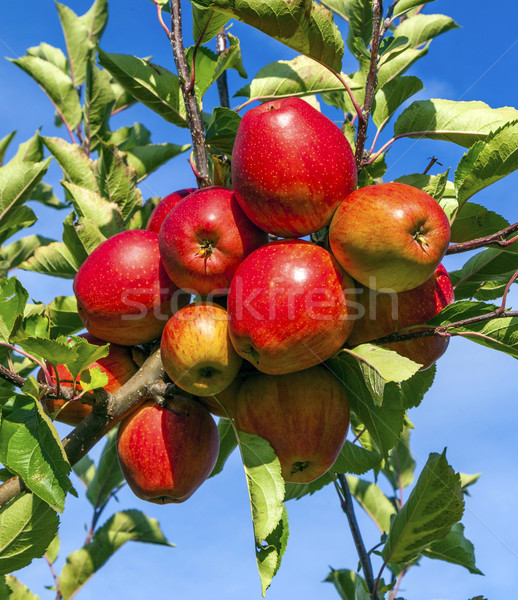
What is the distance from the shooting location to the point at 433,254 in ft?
5.17

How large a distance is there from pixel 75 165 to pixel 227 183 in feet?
2.57

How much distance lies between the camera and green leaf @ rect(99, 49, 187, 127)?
2.20m

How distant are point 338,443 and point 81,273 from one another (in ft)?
3.12

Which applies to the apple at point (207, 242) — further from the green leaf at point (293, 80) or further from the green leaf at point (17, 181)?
the green leaf at point (17, 181)

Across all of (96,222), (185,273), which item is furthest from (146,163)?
(185,273)

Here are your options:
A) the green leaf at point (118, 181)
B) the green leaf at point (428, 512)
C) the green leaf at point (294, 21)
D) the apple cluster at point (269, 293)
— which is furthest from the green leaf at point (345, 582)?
the green leaf at point (294, 21)

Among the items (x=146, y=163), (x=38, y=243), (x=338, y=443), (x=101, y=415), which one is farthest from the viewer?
(x=38, y=243)

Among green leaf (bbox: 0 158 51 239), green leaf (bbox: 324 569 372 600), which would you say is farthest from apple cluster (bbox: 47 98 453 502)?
green leaf (bbox: 324 569 372 600)

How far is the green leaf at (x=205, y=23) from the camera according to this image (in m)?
2.04

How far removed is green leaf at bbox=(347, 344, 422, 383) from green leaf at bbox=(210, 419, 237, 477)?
93 cm

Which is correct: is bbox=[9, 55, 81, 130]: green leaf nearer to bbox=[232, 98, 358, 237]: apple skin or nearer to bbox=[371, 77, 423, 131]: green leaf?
bbox=[371, 77, 423, 131]: green leaf

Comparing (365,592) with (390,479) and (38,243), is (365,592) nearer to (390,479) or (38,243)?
(390,479)

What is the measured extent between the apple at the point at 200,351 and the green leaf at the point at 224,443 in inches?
26.9

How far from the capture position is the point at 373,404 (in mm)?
1811
